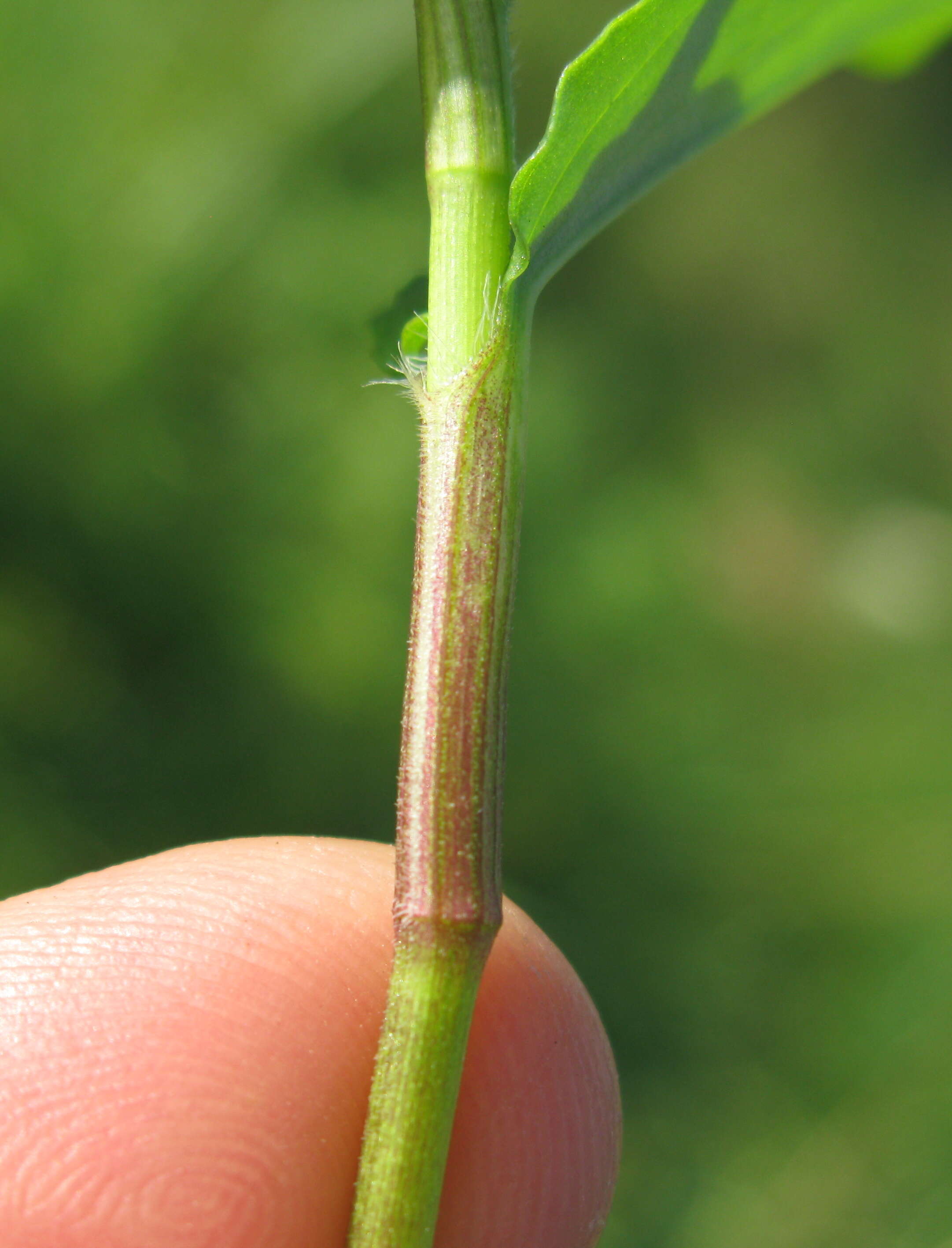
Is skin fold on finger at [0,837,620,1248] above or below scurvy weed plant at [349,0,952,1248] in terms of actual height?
below

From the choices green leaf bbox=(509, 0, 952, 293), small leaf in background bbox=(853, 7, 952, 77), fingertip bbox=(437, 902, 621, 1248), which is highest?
small leaf in background bbox=(853, 7, 952, 77)

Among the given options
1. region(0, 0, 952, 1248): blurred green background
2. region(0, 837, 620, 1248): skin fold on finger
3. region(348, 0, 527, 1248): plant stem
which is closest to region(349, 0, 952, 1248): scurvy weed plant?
region(348, 0, 527, 1248): plant stem

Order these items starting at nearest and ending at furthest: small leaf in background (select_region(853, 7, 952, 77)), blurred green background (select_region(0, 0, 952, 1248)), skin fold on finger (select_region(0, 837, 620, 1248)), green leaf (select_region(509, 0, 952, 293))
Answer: green leaf (select_region(509, 0, 952, 293)) → small leaf in background (select_region(853, 7, 952, 77)) → skin fold on finger (select_region(0, 837, 620, 1248)) → blurred green background (select_region(0, 0, 952, 1248))

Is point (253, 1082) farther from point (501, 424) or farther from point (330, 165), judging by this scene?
point (330, 165)

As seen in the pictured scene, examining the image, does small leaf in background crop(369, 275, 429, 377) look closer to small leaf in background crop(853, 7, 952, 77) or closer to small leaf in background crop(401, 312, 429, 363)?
small leaf in background crop(401, 312, 429, 363)

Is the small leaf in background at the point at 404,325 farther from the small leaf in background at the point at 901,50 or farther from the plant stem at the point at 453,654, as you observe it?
the small leaf in background at the point at 901,50

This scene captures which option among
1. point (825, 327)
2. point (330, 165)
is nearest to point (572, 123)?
point (330, 165)

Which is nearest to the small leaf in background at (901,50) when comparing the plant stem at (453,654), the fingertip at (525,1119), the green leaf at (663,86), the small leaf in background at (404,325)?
the green leaf at (663,86)
